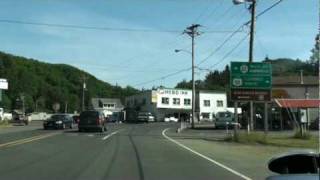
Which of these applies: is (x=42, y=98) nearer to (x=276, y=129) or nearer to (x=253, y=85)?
(x=276, y=129)

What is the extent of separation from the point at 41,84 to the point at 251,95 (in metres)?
145

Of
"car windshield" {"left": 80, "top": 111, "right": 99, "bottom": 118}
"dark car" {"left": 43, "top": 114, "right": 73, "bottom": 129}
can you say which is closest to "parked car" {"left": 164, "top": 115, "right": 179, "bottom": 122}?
"dark car" {"left": 43, "top": 114, "right": 73, "bottom": 129}

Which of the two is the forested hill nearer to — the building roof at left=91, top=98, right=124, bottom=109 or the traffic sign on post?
the building roof at left=91, top=98, right=124, bottom=109

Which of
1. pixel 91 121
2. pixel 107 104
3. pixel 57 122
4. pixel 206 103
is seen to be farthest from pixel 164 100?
pixel 91 121

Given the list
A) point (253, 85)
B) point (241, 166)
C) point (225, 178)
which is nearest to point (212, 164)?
point (241, 166)

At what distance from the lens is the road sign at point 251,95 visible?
→ 41875 mm

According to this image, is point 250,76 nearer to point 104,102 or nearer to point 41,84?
point 104,102

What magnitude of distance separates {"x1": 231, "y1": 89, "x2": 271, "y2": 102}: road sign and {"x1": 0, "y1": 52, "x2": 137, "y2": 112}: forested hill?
133 meters

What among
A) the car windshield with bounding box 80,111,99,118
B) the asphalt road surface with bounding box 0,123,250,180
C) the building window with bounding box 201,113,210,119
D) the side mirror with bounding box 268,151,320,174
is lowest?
the asphalt road surface with bounding box 0,123,250,180

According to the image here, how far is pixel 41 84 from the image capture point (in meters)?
182

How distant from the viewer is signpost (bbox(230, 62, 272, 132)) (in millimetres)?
41969

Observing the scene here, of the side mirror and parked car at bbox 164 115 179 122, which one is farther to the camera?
parked car at bbox 164 115 179 122

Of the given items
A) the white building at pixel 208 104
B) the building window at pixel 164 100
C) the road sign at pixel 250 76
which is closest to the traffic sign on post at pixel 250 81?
the road sign at pixel 250 76

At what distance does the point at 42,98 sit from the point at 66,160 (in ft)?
544
